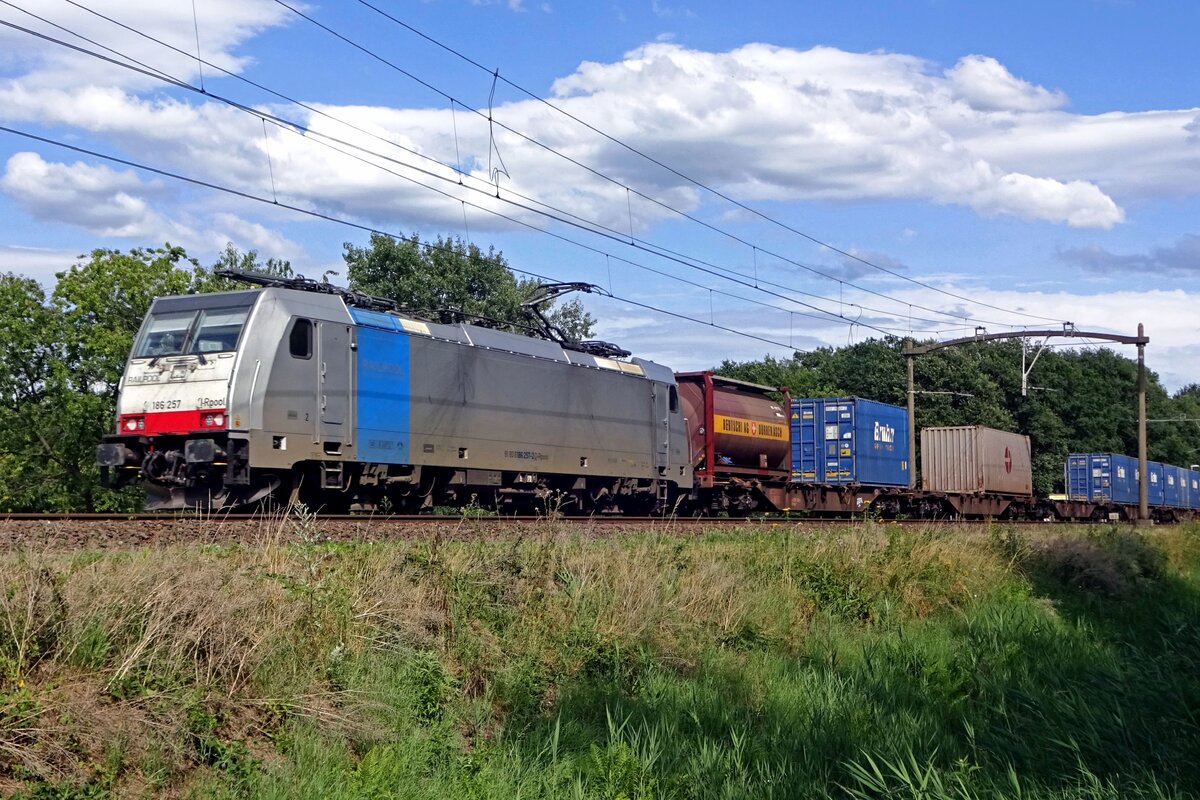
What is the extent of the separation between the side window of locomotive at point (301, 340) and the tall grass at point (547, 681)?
509 centimetres

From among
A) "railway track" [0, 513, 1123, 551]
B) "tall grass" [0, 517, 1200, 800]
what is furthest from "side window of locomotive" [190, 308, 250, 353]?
"tall grass" [0, 517, 1200, 800]

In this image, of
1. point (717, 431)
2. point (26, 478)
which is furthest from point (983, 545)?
point (26, 478)

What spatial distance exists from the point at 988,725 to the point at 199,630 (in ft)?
25.0

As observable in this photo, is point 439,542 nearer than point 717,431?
Yes

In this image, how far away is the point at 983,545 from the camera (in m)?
20.6

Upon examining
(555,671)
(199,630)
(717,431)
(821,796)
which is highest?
(717,431)

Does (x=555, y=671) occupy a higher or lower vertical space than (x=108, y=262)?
lower

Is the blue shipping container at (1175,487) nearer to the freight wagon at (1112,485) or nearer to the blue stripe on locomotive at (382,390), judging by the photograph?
the freight wagon at (1112,485)

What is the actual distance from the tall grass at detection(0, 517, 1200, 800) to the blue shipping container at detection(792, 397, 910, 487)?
688 inches

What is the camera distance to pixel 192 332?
17156mm

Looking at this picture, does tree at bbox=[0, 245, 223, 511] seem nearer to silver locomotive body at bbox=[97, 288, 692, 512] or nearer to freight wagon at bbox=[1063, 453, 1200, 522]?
silver locomotive body at bbox=[97, 288, 692, 512]

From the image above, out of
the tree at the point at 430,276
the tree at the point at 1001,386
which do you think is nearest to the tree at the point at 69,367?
the tree at the point at 430,276

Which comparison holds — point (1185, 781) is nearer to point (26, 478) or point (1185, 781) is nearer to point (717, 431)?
point (717, 431)

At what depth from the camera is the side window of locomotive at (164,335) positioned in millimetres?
17219
